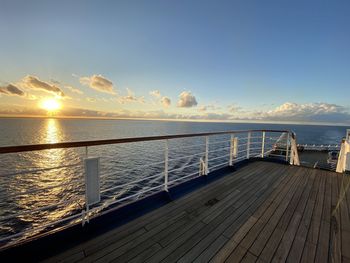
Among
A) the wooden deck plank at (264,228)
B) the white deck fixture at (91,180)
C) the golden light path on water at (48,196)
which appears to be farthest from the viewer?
the golden light path on water at (48,196)

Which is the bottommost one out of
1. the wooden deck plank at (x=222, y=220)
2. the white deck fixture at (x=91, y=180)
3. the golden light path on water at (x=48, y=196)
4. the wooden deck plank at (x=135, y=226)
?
the golden light path on water at (x=48, y=196)

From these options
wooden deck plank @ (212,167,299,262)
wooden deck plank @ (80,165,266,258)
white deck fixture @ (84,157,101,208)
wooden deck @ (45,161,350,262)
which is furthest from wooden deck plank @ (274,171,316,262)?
white deck fixture @ (84,157,101,208)

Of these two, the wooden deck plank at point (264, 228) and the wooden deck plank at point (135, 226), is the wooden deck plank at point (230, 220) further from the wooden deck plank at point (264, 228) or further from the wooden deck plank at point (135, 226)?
the wooden deck plank at point (135, 226)

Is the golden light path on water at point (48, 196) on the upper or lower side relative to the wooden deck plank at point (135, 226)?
lower

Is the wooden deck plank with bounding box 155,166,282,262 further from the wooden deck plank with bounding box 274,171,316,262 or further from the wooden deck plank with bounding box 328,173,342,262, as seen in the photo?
the wooden deck plank with bounding box 328,173,342,262

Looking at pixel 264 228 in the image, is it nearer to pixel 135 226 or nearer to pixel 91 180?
pixel 135 226

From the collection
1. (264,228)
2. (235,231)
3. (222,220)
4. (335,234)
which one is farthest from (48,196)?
(335,234)

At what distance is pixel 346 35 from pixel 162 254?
8737mm

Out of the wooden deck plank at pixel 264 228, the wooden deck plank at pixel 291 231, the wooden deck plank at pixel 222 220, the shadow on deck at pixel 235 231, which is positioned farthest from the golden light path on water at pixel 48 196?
the wooden deck plank at pixel 291 231

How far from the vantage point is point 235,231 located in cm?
169

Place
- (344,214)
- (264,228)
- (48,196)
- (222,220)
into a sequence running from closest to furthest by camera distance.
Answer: (264,228)
(222,220)
(344,214)
(48,196)

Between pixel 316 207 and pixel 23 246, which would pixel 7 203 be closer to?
pixel 23 246

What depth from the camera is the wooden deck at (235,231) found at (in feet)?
4.53

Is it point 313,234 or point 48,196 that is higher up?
point 313,234
